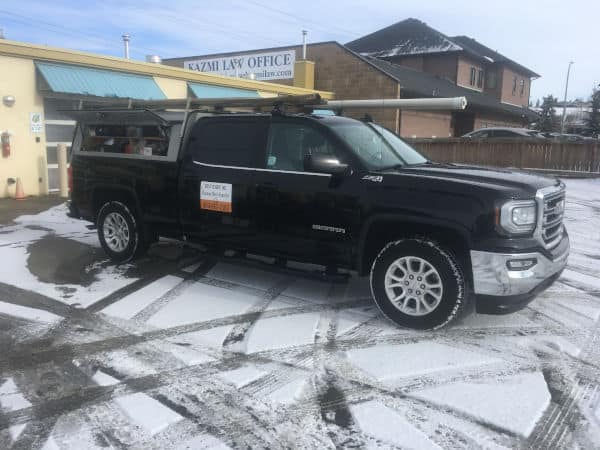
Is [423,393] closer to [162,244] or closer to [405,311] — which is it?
[405,311]

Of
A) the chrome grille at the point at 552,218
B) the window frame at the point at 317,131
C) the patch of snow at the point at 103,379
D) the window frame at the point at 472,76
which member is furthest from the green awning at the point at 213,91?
the window frame at the point at 472,76

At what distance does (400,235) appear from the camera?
4.53 metres

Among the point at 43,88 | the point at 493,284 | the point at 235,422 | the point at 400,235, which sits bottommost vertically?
the point at 235,422

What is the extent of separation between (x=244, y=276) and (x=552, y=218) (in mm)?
3355

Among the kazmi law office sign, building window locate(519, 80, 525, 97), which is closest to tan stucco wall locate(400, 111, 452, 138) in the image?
the kazmi law office sign

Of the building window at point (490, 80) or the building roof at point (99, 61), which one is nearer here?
the building roof at point (99, 61)

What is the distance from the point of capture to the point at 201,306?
5117 millimetres

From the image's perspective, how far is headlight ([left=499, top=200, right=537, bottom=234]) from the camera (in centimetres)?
403

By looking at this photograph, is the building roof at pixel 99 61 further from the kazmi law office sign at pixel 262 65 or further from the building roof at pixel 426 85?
Result: the building roof at pixel 426 85

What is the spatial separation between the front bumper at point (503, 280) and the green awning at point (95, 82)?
11.0m

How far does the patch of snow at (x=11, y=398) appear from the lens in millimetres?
3297

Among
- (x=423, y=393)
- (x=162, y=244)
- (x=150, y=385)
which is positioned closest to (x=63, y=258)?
(x=162, y=244)

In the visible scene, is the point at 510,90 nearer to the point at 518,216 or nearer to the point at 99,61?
the point at 99,61

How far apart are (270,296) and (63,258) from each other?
318cm
